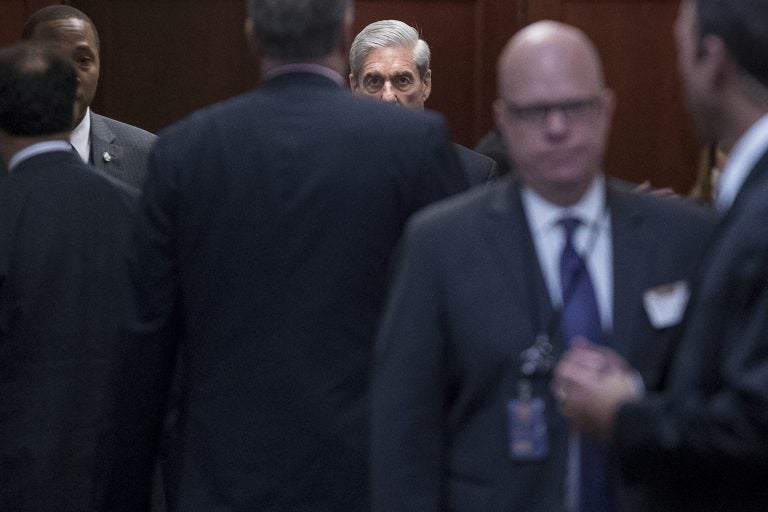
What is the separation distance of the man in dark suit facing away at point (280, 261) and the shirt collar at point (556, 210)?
47 centimetres

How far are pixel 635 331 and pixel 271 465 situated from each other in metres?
0.94

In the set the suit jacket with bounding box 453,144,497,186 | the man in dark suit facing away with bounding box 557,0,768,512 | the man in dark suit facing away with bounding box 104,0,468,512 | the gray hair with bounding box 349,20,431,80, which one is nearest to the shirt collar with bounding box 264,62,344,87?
the man in dark suit facing away with bounding box 104,0,468,512

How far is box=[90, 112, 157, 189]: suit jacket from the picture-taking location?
5.04 meters

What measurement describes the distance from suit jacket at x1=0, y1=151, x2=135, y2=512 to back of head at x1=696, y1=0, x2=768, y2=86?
1.87 metres

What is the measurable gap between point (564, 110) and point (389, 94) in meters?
2.64

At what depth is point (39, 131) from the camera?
3.99 m

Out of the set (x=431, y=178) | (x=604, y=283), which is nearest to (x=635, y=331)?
(x=604, y=283)

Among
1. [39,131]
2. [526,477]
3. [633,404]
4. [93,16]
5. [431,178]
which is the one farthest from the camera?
[93,16]

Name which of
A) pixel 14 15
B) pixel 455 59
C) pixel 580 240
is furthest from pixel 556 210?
pixel 14 15

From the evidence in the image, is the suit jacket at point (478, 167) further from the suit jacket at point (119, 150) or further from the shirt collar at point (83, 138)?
the shirt collar at point (83, 138)

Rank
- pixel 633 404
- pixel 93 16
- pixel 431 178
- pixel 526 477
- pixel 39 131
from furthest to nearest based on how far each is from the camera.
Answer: pixel 93 16
pixel 39 131
pixel 431 178
pixel 526 477
pixel 633 404

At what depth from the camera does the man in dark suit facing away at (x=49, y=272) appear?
3.92 meters

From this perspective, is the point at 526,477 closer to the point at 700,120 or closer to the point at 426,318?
the point at 426,318

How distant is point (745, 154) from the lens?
2.49 meters
